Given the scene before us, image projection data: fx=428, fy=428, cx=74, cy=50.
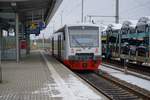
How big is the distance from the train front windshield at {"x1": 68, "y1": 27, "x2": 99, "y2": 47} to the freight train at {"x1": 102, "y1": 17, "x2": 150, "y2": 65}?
331cm

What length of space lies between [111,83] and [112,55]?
56.5 feet

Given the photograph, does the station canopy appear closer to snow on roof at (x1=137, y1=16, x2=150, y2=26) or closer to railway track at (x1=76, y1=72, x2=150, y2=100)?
snow on roof at (x1=137, y1=16, x2=150, y2=26)

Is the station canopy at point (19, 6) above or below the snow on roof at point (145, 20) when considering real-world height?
above

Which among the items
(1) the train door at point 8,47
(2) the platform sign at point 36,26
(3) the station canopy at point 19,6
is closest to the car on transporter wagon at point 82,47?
(3) the station canopy at point 19,6

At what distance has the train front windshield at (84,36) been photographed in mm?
25953

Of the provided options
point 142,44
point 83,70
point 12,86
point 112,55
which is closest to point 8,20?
point 112,55

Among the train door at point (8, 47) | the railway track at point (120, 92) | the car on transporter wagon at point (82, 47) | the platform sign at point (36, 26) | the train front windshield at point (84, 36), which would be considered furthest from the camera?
the platform sign at point (36, 26)

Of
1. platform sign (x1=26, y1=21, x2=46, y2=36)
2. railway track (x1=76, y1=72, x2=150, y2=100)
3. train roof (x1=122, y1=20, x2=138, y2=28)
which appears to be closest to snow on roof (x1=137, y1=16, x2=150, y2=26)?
train roof (x1=122, y1=20, x2=138, y2=28)

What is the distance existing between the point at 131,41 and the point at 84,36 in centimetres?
575

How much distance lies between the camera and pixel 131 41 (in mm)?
30719

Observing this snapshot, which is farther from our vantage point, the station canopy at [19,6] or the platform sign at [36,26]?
the platform sign at [36,26]

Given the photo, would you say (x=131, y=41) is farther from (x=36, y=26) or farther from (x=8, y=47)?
(x=36, y=26)

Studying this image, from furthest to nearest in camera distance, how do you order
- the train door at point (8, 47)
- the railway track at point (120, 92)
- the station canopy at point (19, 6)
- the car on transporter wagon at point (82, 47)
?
the train door at point (8, 47) < the station canopy at point (19, 6) < the car on transporter wagon at point (82, 47) < the railway track at point (120, 92)

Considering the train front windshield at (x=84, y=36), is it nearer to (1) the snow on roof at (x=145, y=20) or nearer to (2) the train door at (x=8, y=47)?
(1) the snow on roof at (x=145, y=20)
